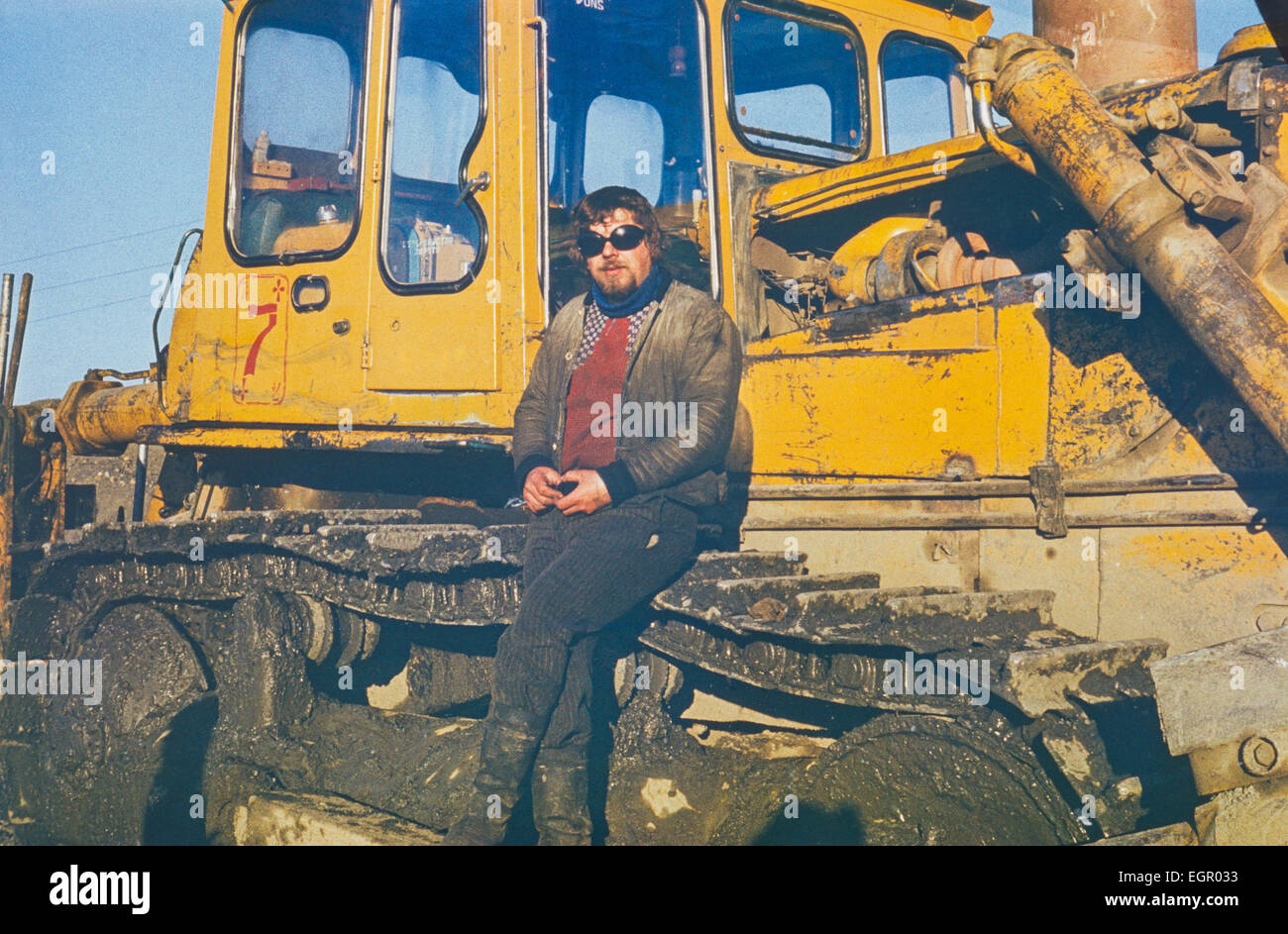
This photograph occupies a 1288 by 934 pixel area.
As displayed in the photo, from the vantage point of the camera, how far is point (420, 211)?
15.9 ft

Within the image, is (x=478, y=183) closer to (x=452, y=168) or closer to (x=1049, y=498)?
(x=452, y=168)

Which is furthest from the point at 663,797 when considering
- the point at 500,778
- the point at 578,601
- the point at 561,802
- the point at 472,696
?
the point at 472,696

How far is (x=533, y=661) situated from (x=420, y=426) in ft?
4.53

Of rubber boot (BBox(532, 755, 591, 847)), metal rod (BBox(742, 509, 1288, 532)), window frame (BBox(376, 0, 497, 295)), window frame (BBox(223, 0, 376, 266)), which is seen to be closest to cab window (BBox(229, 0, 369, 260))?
window frame (BBox(223, 0, 376, 266))

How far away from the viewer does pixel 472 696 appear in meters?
4.79

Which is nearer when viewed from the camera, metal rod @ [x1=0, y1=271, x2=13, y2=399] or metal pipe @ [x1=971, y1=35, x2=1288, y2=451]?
metal pipe @ [x1=971, y1=35, x2=1288, y2=451]

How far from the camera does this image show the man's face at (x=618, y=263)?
3803 millimetres

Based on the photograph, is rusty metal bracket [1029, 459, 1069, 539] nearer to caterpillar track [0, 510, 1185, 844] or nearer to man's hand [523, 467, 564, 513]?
caterpillar track [0, 510, 1185, 844]

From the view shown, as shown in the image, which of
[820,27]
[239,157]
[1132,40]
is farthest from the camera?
[820,27]

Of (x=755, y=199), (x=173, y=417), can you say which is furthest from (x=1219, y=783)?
(x=173, y=417)

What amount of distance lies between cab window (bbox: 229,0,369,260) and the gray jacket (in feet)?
4.81

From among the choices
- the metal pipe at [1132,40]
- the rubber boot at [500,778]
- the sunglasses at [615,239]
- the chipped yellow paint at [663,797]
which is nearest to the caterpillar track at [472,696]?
the chipped yellow paint at [663,797]

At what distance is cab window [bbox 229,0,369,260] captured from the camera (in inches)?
192

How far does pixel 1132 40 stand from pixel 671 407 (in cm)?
201
